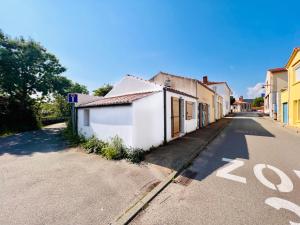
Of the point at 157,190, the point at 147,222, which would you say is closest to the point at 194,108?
the point at 157,190

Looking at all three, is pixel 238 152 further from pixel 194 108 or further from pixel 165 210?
pixel 194 108

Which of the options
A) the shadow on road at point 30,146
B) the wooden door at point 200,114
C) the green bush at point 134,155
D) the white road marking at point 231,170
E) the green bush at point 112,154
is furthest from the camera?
the wooden door at point 200,114

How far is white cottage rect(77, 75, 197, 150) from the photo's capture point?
623 cm

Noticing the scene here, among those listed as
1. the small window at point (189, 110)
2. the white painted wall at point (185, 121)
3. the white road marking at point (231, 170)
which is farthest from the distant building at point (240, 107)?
the white road marking at point (231, 170)

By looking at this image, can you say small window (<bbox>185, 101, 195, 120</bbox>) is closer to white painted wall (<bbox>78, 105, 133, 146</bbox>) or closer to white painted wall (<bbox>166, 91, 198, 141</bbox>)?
white painted wall (<bbox>166, 91, 198, 141</bbox>)

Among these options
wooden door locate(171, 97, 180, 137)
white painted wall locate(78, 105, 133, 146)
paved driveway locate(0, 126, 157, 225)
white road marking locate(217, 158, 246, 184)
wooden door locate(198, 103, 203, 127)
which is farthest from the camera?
wooden door locate(198, 103, 203, 127)

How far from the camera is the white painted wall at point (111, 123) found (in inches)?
243

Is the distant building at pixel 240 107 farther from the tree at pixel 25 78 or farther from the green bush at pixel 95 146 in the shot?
the green bush at pixel 95 146

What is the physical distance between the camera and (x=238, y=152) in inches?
264

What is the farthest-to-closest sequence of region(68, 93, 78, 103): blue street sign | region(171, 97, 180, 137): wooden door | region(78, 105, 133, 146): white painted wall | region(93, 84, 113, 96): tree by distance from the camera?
region(93, 84, 113, 96): tree < region(68, 93, 78, 103): blue street sign < region(171, 97, 180, 137): wooden door < region(78, 105, 133, 146): white painted wall

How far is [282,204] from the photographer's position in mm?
3137

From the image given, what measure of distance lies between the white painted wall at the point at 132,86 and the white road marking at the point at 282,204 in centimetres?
589

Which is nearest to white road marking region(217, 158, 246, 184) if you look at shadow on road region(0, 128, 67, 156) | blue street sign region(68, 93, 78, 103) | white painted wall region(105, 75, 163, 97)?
white painted wall region(105, 75, 163, 97)

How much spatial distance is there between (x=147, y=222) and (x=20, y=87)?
1929 cm
